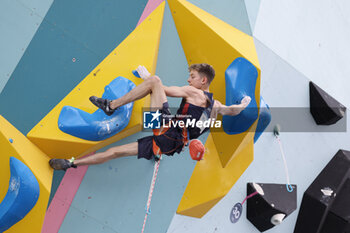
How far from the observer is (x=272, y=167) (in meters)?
3.60

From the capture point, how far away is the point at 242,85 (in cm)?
276

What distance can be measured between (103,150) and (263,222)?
1757 mm

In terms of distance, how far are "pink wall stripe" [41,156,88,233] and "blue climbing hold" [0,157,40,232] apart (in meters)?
0.32

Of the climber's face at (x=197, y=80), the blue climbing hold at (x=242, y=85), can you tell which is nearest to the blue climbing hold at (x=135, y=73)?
the climber's face at (x=197, y=80)

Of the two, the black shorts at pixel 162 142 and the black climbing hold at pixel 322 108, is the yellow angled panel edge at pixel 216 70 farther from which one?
the black climbing hold at pixel 322 108

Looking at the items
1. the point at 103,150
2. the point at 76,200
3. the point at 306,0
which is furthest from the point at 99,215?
the point at 306,0

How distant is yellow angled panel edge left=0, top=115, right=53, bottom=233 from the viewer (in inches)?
84.9

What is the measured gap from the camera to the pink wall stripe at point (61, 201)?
2.49 m

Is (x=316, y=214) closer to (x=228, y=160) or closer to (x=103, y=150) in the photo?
(x=228, y=160)

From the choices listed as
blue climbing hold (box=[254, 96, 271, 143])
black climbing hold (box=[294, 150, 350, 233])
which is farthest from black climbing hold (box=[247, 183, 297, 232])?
blue climbing hold (box=[254, 96, 271, 143])

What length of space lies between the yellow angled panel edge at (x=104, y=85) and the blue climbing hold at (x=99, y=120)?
0.04 meters

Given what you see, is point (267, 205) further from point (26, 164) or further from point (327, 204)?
point (26, 164)

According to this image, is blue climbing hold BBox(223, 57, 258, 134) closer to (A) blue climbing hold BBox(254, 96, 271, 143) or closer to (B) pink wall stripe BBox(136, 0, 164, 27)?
(A) blue climbing hold BBox(254, 96, 271, 143)

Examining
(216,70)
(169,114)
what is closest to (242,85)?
(216,70)
